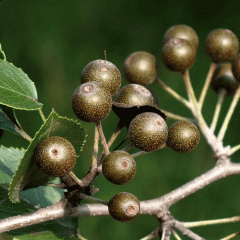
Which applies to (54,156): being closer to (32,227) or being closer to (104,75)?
(104,75)

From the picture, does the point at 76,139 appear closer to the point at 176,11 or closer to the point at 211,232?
the point at 211,232

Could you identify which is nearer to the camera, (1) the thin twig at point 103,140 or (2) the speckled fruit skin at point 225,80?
(1) the thin twig at point 103,140

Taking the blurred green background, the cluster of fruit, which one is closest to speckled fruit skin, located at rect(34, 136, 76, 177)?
the cluster of fruit

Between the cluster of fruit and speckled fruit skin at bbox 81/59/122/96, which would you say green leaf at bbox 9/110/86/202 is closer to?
the cluster of fruit

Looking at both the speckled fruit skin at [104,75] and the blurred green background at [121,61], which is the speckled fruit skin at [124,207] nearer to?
the speckled fruit skin at [104,75]

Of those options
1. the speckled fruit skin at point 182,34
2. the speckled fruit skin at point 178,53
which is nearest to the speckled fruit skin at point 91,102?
the speckled fruit skin at point 178,53

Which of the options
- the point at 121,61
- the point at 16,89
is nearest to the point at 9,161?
the point at 16,89
